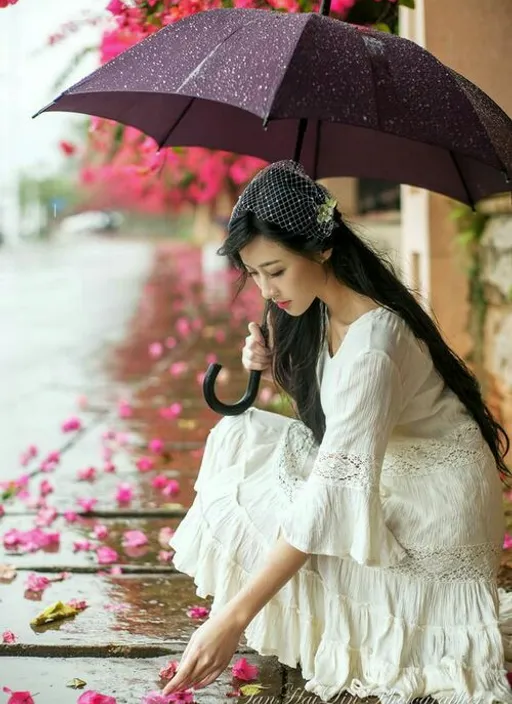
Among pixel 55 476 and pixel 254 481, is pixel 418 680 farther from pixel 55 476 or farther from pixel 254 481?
pixel 55 476

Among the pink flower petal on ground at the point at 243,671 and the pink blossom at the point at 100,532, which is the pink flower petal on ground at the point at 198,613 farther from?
the pink blossom at the point at 100,532

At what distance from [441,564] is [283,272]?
0.76 metres

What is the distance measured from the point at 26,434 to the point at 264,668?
10.7 ft

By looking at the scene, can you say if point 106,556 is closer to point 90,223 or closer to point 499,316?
point 499,316

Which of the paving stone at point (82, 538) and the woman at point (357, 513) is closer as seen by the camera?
the woman at point (357, 513)

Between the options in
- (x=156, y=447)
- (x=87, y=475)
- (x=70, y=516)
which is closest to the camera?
(x=70, y=516)

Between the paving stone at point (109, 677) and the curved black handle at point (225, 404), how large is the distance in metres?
0.61

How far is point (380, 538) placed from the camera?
2406mm

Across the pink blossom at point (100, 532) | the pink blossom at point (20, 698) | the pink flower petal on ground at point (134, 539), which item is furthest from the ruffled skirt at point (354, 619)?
the pink blossom at point (100, 532)

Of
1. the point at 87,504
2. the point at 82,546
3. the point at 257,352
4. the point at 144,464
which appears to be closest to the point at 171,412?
the point at 144,464

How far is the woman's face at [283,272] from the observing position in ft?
7.91

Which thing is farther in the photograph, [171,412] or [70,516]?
[171,412]

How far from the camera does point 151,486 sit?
4.44 meters

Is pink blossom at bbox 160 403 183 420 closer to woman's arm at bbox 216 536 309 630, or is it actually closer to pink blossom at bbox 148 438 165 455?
pink blossom at bbox 148 438 165 455
